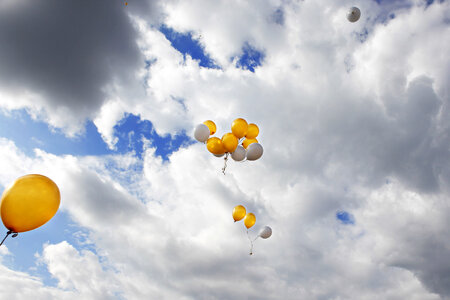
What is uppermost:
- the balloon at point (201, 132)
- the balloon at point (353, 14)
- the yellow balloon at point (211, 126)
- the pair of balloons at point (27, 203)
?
the balloon at point (353, 14)

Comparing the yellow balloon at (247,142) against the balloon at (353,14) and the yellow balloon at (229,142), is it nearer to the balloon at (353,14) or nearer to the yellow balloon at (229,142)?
the yellow balloon at (229,142)

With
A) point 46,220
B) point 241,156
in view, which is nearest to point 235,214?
point 241,156

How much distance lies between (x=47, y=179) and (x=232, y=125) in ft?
27.4

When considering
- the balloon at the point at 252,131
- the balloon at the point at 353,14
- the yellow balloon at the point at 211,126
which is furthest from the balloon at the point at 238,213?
the balloon at the point at 353,14

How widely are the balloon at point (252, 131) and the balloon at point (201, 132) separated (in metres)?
2.17

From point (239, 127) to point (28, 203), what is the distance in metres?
9.08

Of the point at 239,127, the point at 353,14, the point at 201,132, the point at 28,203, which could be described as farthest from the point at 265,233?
the point at 353,14

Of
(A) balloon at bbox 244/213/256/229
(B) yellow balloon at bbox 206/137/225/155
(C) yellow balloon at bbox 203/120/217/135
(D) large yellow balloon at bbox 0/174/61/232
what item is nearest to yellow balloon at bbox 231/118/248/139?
(B) yellow balloon at bbox 206/137/225/155

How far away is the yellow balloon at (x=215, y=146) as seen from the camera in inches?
541

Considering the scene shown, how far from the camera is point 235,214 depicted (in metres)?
15.8

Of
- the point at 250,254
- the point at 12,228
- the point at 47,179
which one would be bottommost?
the point at 12,228

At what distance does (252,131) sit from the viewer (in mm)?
14594

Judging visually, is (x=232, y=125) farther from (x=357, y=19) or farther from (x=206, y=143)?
(x=357, y=19)

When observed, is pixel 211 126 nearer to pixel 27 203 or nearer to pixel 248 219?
pixel 248 219
